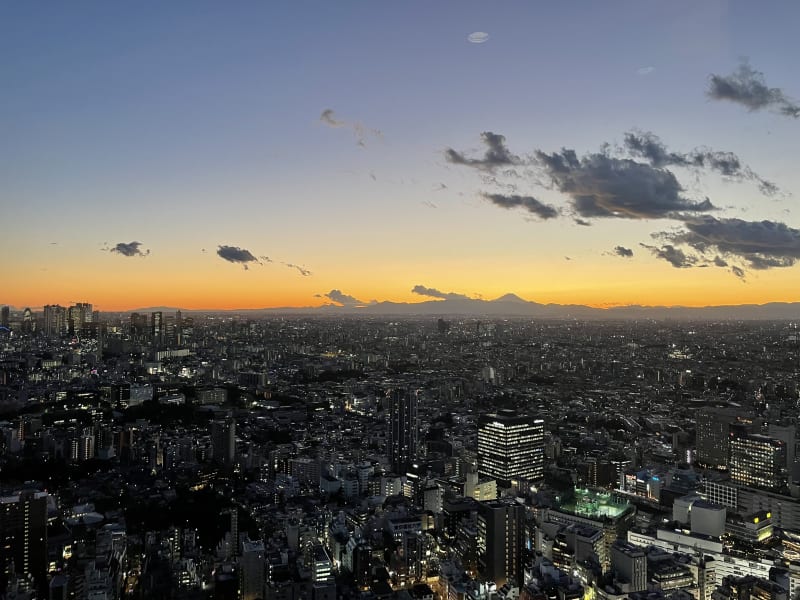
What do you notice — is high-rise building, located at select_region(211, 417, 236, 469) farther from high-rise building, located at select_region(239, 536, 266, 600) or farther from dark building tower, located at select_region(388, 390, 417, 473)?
high-rise building, located at select_region(239, 536, 266, 600)

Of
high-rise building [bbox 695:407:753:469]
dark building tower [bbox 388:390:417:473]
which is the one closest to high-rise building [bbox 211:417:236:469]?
dark building tower [bbox 388:390:417:473]

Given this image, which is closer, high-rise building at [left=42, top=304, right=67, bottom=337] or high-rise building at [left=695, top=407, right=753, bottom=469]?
high-rise building at [left=695, top=407, right=753, bottom=469]

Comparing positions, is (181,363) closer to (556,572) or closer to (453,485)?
(453,485)

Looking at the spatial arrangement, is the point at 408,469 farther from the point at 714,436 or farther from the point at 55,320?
the point at 55,320

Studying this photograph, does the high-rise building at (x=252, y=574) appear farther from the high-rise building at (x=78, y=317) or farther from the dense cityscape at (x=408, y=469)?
the high-rise building at (x=78, y=317)

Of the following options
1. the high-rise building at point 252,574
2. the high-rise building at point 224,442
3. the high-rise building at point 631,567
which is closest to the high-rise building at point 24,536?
the high-rise building at point 252,574

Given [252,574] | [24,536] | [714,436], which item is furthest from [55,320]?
[714,436]
